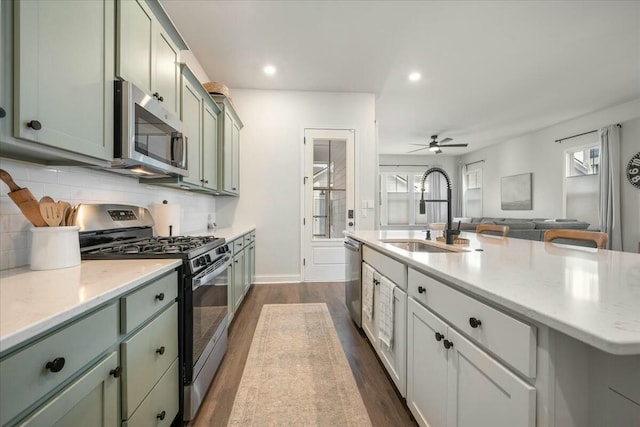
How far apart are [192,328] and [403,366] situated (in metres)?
1.14

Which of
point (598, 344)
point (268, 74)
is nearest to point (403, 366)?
point (598, 344)

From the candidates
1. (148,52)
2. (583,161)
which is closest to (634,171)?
(583,161)

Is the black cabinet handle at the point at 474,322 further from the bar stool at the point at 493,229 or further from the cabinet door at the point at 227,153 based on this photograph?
the cabinet door at the point at 227,153

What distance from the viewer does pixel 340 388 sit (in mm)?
1744

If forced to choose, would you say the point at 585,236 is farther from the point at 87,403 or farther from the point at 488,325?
the point at 87,403

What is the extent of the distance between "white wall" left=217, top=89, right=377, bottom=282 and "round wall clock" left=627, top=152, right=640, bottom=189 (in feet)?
14.4

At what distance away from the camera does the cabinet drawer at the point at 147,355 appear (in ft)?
3.19

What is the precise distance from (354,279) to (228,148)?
7.26 ft

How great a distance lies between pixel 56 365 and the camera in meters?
0.68

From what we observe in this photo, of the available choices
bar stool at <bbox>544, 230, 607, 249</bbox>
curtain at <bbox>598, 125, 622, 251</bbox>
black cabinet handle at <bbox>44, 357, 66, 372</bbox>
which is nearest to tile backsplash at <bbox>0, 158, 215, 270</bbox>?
black cabinet handle at <bbox>44, 357, 66, 372</bbox>

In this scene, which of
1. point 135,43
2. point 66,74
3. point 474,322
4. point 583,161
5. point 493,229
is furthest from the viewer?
point 583,161

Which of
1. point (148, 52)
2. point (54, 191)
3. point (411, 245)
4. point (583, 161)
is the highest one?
point (583, 161)

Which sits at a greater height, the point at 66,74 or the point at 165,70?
the point at 165,70

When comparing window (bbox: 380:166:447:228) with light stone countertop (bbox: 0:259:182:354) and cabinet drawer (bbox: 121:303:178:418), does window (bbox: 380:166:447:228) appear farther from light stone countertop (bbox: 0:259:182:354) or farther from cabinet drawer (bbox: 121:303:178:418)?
light stone countertop (bbox: 0:259:182:354)
